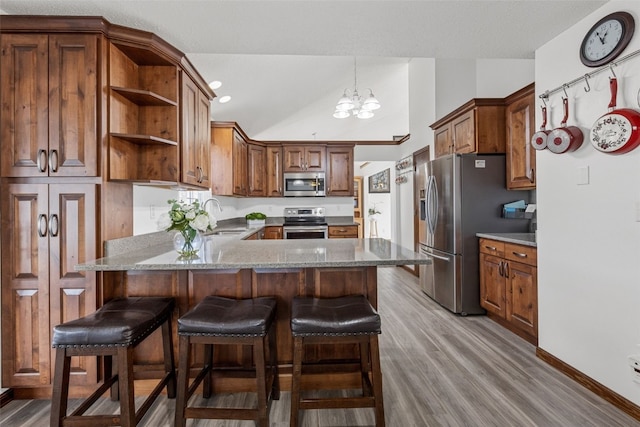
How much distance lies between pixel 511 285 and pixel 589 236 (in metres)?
1.03

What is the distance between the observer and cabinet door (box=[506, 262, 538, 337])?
2.62 m

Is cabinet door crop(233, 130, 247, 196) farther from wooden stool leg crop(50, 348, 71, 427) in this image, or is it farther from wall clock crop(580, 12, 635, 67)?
wall clock crop(580, 12, 635, 67)

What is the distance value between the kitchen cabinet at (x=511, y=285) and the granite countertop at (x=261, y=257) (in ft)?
4.21

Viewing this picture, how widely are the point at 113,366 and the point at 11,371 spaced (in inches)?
21.2

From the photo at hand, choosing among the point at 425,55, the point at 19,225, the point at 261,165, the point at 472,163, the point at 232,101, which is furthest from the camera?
the point at 261,165

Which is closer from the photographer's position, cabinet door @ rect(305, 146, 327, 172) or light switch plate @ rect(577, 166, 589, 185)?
light switch plate @ rect(577, 166, 589, 185)

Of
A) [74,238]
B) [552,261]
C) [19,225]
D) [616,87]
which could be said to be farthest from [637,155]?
[19,225]

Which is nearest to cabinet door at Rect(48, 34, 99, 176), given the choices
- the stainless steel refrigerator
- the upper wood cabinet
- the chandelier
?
the upper wood cabinet

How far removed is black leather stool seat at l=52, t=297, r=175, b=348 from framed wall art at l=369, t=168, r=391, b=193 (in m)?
7.88

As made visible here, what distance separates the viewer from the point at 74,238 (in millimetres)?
1920

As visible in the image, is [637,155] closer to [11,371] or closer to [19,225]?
[19,225]

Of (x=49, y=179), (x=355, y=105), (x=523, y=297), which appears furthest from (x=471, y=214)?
(x=49, y=179)

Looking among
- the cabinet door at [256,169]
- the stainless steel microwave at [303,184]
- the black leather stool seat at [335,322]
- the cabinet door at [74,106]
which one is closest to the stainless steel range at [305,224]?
the stainless steel microwave at [303,184]

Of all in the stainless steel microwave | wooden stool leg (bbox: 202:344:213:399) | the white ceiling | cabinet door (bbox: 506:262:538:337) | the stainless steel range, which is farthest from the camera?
the stainless steel microwave
